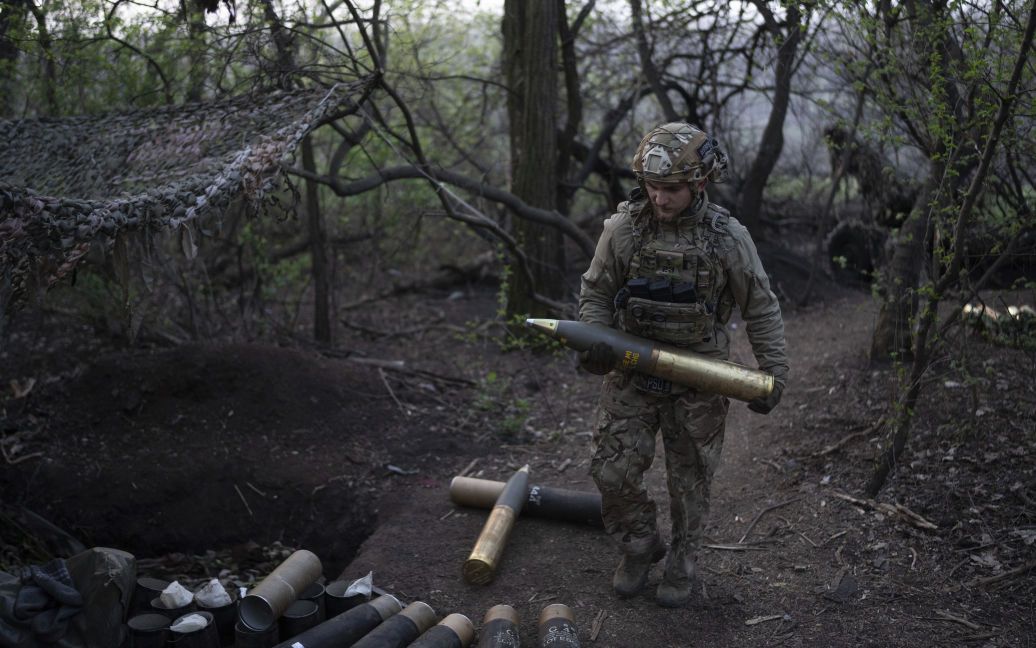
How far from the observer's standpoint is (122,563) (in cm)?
392

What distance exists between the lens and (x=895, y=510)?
4.71 m

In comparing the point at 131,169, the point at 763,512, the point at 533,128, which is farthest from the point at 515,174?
the point at 763,512

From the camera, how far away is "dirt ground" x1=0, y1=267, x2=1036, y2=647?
414cm

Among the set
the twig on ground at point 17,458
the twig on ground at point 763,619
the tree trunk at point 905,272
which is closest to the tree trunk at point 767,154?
the tree trunk at point 905,272

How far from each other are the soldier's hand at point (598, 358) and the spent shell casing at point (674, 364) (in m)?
0.02

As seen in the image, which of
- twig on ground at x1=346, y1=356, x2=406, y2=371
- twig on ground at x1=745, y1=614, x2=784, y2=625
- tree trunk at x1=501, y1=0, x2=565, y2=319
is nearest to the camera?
twig on ground at x1=745, y1=614, x2=784, y2=625

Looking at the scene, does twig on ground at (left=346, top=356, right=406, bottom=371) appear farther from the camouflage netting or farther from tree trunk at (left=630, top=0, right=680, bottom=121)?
tree trunk at (left=630, top=0, right=680, bottom=121)

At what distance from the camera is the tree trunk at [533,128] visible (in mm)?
8203

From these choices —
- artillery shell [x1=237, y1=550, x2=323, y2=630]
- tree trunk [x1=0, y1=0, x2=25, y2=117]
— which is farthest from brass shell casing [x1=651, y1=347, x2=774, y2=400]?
tree trunk [x1=0, y1=0, x2=25, y2=117]

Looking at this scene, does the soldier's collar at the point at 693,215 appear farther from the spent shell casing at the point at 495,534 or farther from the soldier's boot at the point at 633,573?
the spent shell casing at the point at 495,534

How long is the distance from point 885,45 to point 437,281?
7076 mm

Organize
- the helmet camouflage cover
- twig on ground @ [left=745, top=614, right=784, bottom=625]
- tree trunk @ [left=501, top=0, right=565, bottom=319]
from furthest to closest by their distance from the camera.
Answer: tree trunk @ [left=501, top=0, right=565, bottom=319] < twig on ground @ [left=745, top=614, right=784, bottom=625] < the helmet camouflage cover

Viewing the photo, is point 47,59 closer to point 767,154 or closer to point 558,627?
point 558,627

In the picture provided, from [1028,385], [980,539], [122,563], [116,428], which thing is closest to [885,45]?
[1028,385]
